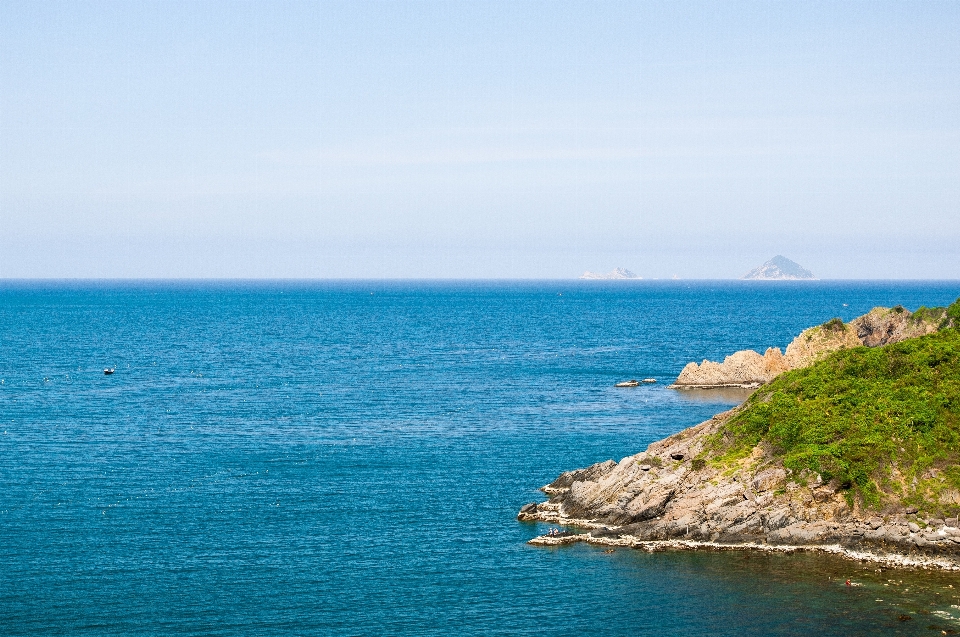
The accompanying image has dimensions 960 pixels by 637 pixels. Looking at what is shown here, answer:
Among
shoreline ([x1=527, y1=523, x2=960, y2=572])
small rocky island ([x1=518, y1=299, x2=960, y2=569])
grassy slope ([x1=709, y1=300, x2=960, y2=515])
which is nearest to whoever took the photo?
shoreline ([x1=527, y1=523, x2=960, y2=572])

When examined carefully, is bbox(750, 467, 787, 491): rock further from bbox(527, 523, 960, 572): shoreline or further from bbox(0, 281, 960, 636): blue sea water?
bbox(0, 281, 960, 636): blue sea water

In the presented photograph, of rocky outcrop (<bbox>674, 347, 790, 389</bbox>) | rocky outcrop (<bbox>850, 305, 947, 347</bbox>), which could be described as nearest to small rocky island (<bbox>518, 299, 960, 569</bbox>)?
rocky outcrop (<bbox>850, 305, 947, 347</bbox>)

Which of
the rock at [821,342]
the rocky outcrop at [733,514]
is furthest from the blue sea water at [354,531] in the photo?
the rock at [821,342]

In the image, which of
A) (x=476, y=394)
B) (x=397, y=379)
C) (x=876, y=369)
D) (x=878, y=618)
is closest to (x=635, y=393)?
(x=476, y=394)

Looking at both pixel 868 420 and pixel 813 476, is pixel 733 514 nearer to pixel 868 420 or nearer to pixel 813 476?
pixel 813 476

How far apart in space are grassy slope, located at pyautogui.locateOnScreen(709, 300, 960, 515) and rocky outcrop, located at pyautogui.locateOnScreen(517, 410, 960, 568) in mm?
1160

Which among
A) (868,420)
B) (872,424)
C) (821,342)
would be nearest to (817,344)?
(821,342)

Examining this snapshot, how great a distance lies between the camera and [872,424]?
6744 cm

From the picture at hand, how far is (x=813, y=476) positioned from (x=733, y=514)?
227 inches

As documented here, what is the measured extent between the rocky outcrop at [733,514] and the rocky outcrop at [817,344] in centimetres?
4601

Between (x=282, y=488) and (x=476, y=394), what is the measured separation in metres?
51.7

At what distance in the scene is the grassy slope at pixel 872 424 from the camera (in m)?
63.0

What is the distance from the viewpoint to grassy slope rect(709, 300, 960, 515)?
6303cm

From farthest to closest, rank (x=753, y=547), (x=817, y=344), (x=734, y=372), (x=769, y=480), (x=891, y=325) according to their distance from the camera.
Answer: (x=734, y=372), (x=817, y=344), (x=891, y=325), (x=769, y=480), (x=753, y=547)
